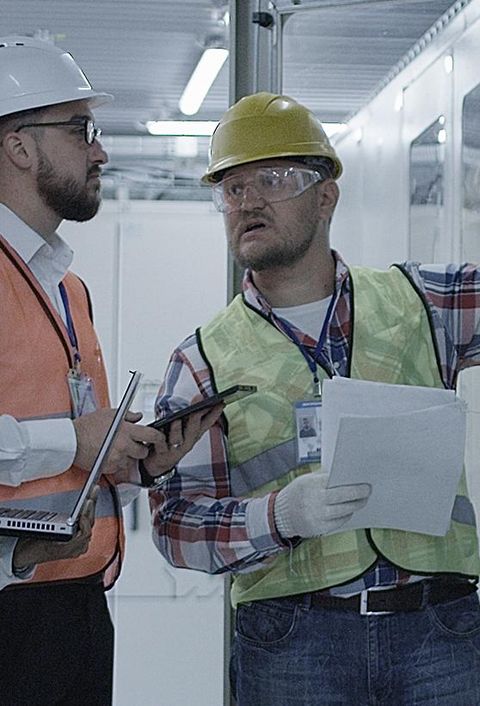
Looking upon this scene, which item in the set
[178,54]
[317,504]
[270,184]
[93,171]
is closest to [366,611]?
[317,504]

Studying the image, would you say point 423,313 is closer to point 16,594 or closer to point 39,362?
point 39,362

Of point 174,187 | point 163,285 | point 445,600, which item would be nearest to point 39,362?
point 445,600

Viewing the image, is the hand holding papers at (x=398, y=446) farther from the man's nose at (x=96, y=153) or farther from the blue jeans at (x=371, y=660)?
the man's nose at (x=96, y=153)

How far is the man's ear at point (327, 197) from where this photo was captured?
224 centimetres

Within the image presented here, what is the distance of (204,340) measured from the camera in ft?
6.85

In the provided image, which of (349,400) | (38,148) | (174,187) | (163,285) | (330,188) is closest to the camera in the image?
(349,400)

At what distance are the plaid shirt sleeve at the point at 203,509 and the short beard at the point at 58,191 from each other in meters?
0.32

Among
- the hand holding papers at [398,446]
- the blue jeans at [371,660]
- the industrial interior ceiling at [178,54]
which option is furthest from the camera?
the industrial interior ceiling at [178,54]

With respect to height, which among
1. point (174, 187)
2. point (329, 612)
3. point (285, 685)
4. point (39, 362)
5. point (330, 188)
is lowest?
point (285, 685)

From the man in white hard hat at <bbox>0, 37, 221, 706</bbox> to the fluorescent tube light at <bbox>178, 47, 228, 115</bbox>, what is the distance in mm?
3145

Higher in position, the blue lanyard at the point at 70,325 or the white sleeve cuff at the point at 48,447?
the blue lanyard at the point at 70,325

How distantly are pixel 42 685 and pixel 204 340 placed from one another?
25.5 inches

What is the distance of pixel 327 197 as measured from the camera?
226cm

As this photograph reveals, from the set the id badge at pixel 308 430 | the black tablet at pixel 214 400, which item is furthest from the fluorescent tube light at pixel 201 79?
the black tablet at pixel 214 400
